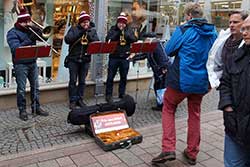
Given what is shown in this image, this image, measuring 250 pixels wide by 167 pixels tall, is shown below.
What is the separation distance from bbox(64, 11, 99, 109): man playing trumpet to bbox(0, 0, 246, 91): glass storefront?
798 mm

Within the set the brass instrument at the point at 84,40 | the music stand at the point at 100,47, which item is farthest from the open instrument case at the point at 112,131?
the brass instrument at the point at 84,40

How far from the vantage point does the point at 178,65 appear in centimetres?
375

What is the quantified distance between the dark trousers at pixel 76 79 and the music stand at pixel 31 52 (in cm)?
125

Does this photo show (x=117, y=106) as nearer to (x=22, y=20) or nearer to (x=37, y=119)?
(x=37, y=119)

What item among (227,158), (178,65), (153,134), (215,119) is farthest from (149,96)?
(227,158)

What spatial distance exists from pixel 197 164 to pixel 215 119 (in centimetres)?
190

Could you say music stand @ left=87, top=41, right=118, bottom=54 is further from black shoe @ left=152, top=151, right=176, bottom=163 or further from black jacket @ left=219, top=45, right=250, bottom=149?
black jacket @ left=219, top=45, right=250, bottom=149

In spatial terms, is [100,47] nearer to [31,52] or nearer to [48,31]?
[31,52]

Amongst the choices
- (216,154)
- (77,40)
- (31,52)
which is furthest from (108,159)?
(77,40)

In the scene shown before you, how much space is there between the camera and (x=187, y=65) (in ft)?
12.1

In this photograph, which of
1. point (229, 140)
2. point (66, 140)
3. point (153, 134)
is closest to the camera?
point (229, 140)

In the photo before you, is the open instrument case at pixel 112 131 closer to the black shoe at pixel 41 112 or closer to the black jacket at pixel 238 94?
the black shoe at pixel 41 112

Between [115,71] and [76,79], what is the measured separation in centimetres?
79

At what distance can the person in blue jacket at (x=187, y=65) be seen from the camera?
12.1ft
